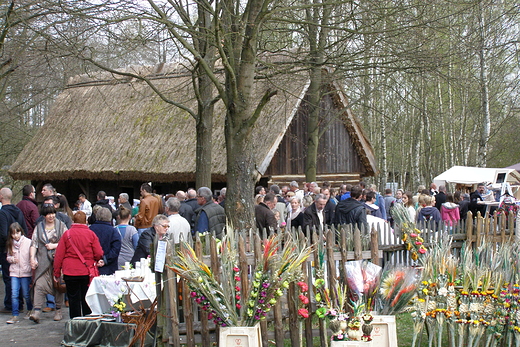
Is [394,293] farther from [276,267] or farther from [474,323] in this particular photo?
[276,267]

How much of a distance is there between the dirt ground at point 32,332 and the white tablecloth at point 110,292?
2.21ft

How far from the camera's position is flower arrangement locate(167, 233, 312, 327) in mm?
5812

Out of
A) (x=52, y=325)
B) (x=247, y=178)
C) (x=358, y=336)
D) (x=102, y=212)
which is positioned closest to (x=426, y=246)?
(x=247, y=178)

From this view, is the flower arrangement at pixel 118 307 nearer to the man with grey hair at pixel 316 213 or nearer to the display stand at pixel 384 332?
the display stand at pixel 384 332

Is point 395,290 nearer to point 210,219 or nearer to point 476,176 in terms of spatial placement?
point 210,219

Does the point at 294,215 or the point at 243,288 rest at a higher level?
the point at 294,215

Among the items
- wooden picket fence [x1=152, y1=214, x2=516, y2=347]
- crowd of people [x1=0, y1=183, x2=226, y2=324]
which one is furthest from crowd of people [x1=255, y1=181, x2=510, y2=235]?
crowd of people [x1=0, y1=183, x2=226, y2=324]

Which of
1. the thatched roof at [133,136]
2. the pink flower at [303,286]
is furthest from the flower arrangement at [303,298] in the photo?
the thatched roof at [133,136]

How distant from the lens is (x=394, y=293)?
19.6ft

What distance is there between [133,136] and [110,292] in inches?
610

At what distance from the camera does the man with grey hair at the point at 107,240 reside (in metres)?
8.96

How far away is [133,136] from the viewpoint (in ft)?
74.8

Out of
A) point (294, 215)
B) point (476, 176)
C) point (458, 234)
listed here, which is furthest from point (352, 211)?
point (476, 176)

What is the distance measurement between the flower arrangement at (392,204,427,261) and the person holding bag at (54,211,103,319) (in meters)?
A: 4.08
